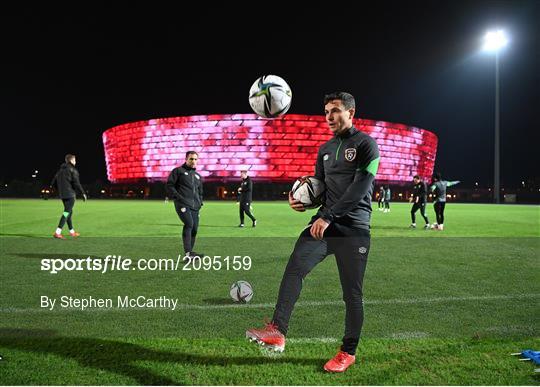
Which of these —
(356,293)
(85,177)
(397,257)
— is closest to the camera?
(356,293)

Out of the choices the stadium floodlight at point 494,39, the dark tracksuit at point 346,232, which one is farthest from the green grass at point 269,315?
the stadium floodlight at point 494,39

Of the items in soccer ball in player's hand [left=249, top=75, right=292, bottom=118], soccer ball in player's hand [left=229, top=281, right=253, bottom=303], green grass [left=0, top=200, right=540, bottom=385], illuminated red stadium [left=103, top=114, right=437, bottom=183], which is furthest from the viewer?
illuminated red stadium [left=103, top=114, right=437, bottom=183]

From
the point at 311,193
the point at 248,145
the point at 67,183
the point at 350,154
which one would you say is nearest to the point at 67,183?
the point at 67,183

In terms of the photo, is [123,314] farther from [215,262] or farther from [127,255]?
[127,255]

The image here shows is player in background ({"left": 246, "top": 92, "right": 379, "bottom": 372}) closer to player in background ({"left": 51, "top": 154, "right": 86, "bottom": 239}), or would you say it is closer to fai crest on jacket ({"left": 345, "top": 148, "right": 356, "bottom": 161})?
fai crest on jacket ({"left": 345, "top": 148, "right": 356, "bottom": 161})

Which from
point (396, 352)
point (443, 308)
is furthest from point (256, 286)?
point (396, 352)

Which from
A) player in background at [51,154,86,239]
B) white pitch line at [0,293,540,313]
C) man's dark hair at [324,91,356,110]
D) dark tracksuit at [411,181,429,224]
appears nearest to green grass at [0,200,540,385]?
white pitch line at [0,293,540,313]

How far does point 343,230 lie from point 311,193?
0.46 metres

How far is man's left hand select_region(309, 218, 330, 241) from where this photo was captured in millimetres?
3621

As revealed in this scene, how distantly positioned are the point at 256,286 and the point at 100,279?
2.49 m

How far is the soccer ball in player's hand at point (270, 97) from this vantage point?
5.98m

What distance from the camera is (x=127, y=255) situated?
390 inches

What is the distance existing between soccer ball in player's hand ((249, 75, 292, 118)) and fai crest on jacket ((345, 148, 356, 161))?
8.10 feet

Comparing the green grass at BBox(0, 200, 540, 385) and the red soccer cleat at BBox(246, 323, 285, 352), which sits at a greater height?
the red soccer cleat at BBox(246, 323, 285, 352)
